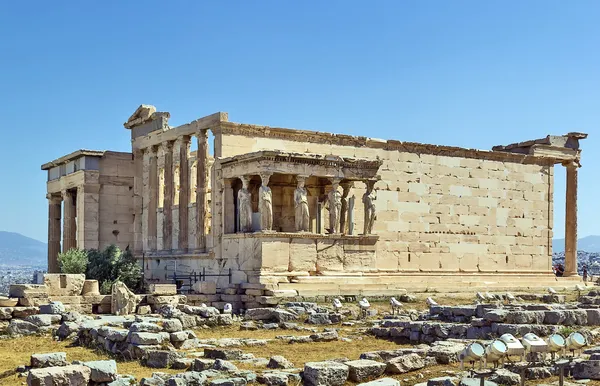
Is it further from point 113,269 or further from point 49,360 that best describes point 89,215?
point 49,360

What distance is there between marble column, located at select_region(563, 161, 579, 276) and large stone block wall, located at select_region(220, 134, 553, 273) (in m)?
1.46

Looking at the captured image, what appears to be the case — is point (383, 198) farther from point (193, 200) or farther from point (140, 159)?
point (140, 159)

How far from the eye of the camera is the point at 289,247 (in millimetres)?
24828

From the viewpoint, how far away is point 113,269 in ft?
90.8

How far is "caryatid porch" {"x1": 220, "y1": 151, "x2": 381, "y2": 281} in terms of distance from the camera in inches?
969

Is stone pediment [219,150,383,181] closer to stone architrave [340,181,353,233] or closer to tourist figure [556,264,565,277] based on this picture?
stone architrave [340,181,353,233]

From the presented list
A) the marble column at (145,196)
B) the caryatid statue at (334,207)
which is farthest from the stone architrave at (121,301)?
the marble column at (145,196)

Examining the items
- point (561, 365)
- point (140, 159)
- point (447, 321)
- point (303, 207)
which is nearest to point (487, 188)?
point (303, 207)

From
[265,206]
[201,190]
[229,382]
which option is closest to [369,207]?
[265,206]

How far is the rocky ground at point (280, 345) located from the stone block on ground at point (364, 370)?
16 millimetres

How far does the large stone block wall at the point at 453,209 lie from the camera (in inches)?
1163

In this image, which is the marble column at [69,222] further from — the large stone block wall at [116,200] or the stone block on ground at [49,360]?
the stone block on ground at [49,360]

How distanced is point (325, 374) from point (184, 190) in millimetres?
18314

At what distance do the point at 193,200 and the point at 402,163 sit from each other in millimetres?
7293
